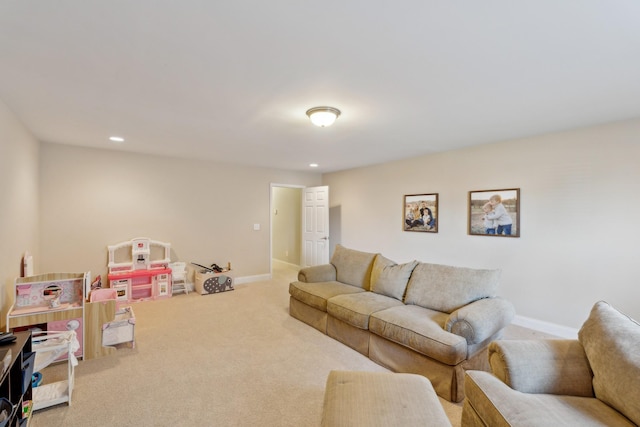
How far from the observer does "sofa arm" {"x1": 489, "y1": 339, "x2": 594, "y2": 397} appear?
155 cm

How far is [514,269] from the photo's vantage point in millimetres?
3762

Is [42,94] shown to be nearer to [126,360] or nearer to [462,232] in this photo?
[126,360]

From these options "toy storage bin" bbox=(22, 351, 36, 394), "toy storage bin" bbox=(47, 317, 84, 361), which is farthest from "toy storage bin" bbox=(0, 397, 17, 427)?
"toy storage bin" bbox=(47, 317, 84, 361)

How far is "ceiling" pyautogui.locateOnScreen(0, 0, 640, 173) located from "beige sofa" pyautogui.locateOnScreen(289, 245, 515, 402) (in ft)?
5.42

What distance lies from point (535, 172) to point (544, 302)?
1588 mm

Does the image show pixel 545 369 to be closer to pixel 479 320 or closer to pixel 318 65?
pixel 479 320

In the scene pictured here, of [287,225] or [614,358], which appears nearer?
[614,358]

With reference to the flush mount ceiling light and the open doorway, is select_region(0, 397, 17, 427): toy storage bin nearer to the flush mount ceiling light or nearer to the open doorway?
the flush mount ceiling light

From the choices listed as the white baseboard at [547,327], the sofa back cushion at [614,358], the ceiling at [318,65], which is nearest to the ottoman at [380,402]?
the sofa back cushion at [614,358]

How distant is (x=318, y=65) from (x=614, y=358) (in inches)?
89.0

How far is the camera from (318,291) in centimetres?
349

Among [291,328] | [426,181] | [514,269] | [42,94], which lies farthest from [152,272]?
[514,269]

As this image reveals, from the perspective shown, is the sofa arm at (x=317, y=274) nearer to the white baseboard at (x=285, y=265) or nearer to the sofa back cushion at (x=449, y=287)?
the sofa back cushion at (x=449, y=287)

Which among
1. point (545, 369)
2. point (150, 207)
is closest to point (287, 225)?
point (150, 207)
